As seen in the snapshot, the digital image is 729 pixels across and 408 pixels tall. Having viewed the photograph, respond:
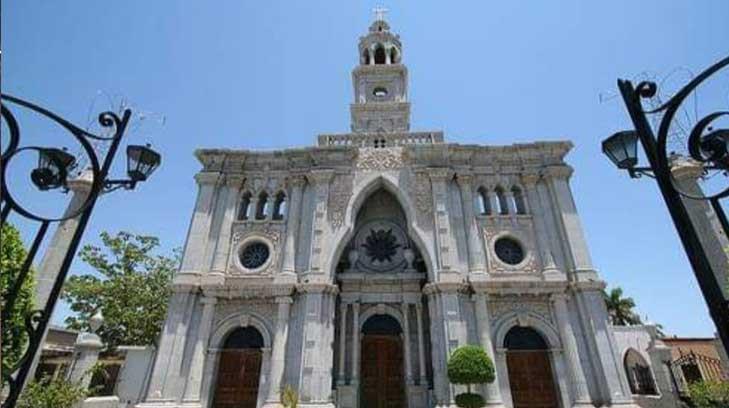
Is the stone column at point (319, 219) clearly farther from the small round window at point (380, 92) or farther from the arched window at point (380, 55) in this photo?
the arched window at point (380, 55)

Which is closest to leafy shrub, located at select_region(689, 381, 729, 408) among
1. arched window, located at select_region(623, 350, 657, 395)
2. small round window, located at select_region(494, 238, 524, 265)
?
arched window, located at select_region(623, 350, 657, 395)

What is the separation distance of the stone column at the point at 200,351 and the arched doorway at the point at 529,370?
1144 cm

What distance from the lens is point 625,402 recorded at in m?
13.3

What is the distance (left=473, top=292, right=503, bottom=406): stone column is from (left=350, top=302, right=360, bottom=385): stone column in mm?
4899

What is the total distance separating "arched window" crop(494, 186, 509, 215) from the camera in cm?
1792

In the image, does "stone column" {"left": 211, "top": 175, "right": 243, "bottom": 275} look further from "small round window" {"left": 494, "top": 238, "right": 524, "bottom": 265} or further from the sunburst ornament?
"small round window" {"left": 494, "top": 238, "right": 524, "bottom": 265}

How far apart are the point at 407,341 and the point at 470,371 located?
12.9 ft

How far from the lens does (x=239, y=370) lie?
1527 cm

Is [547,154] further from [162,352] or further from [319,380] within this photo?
[162,352]


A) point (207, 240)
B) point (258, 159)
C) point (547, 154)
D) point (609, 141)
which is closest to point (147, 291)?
point (207, 240)

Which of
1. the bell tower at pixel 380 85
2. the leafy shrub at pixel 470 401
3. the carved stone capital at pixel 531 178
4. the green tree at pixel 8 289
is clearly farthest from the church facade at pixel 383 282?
the green tree at pixel 8 289

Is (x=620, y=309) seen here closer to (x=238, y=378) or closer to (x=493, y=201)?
(x=493, y=201)

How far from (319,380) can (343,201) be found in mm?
7393

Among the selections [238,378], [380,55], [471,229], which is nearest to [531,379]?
[471,229]
